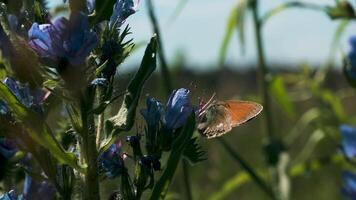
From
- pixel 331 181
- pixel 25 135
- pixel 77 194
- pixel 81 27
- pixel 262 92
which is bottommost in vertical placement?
pixel 331 181

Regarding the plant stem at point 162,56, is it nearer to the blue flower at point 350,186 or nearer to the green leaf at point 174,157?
the blue flower at point 350,186

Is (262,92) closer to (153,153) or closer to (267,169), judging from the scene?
(267,169)

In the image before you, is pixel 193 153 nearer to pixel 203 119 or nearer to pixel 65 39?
pixel 203 119

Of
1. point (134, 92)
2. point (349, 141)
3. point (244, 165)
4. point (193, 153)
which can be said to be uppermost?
point (134, 92)

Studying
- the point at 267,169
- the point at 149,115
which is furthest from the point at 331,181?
the point at 149,115

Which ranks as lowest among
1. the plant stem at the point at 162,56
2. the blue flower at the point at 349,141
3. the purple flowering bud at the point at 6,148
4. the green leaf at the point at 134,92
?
the blue flower at the point at 349,141

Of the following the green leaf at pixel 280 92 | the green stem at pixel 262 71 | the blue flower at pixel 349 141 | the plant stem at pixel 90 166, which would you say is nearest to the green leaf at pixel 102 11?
the plant stem at pixel 90 166

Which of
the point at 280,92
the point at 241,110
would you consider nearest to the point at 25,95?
the point at 241,110
